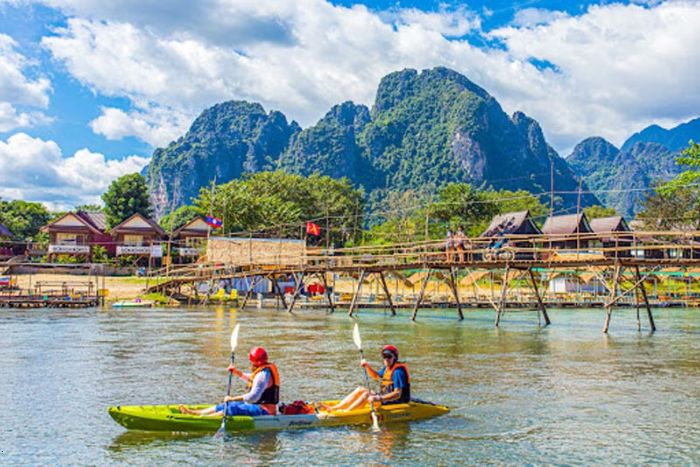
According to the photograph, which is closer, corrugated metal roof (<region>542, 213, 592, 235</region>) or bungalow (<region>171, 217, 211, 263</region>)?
corrugated metal roof (<region>542, 213, 592, 235</region>)

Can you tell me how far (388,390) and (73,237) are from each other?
228ft

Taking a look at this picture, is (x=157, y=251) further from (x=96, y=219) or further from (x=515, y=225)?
(x=515, y=225)

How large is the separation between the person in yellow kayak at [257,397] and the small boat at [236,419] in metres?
0.15

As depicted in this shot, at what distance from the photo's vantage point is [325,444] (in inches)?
524

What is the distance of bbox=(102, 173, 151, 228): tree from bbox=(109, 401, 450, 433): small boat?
251 feet

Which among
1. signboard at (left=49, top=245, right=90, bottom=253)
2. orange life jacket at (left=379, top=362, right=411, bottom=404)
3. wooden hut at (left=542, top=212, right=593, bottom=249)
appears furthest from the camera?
wooden hut at (left=542, top=212, right=593, bottom=249)

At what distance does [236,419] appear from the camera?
13539mm

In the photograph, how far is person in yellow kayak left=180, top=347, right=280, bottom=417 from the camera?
13719mm

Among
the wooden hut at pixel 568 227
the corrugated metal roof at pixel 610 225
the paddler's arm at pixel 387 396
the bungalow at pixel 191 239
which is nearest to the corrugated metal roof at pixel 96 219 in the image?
the bungalow at pixel 191 239

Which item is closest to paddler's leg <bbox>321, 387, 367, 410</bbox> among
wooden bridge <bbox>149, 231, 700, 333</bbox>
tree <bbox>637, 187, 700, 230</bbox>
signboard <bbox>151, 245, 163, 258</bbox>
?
wooden bridge <bbox>149, 231, 700, 333</bbox>

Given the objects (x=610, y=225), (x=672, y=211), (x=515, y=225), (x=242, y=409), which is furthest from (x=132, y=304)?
(x=672, y=211)

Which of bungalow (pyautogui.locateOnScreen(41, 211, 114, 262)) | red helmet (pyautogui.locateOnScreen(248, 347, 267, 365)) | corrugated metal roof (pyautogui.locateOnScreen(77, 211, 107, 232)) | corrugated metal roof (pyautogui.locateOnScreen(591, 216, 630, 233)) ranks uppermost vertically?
corrugated metal roof (pyautogui.locateOnScreen(77, 211, 107, 232))

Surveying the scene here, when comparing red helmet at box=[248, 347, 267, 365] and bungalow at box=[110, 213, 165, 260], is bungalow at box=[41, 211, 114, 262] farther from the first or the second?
red helmet at box=[248, 347, 267, 365]

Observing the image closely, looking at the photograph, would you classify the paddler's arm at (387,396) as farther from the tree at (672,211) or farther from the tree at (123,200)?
the tree at (123,200)
